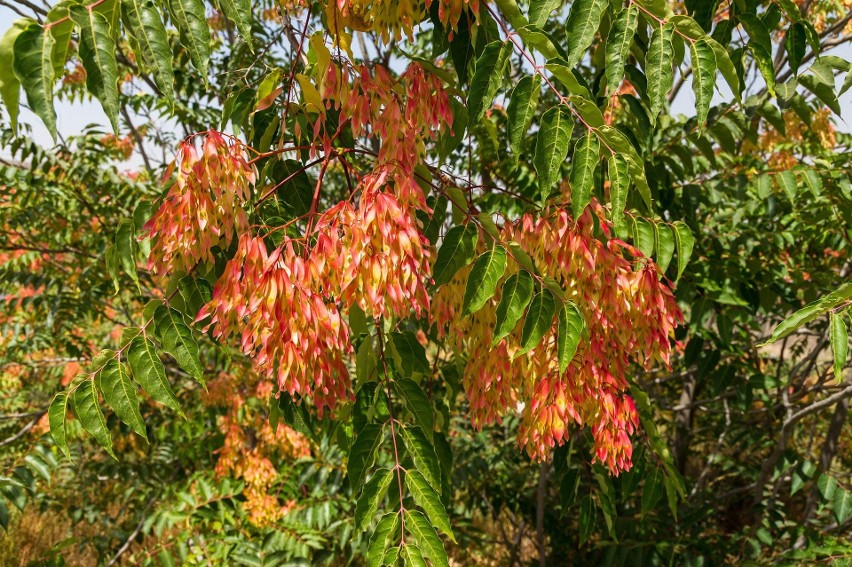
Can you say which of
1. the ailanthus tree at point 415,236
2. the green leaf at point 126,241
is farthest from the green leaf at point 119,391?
the green leaf at point 126,241

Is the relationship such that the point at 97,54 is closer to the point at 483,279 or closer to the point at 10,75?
the point at 10,75

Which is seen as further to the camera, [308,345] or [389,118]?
[389,118]

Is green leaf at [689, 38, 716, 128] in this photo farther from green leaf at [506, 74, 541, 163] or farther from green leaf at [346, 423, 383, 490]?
green leaf at [346, 423, 383, 490]

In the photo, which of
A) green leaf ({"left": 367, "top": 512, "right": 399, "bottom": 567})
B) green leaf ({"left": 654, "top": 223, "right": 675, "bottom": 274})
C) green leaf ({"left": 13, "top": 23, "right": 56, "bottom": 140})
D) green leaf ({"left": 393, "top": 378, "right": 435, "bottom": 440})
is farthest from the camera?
green leaf ({"left": 654, "top": 223, "right": 675, "bottom": 274})

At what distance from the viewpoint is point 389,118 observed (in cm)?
146

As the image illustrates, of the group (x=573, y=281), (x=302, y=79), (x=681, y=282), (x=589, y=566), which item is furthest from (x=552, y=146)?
(x=589, y=566)

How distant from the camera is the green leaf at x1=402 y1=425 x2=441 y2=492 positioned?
1.46 m

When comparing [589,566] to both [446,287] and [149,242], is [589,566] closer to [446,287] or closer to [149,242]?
[446,287]

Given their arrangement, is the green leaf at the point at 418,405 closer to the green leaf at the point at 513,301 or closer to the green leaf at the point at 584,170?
the green leaf at the point at 513,301

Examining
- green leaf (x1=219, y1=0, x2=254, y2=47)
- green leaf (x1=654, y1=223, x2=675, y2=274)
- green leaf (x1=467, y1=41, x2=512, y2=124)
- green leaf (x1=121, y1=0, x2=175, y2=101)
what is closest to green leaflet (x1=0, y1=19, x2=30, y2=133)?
green leaf (x1=121, y1=0, x2=175, y2=101)

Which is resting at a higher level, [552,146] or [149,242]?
[552,146]

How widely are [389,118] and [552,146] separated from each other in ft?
1.16

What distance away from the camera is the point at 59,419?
57.7 inches

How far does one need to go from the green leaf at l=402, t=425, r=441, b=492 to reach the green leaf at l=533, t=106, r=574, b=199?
1.87 feet
